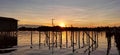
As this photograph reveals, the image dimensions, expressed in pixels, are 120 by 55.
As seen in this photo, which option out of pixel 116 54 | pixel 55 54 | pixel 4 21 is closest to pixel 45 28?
pixel 4 21

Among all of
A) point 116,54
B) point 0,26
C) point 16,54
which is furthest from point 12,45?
point 116,54

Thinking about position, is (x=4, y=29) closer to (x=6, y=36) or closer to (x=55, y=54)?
(x=6, y=36)

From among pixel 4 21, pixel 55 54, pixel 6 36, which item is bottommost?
pixel 55 54

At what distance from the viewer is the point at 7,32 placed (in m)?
35.4

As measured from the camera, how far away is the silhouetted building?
1340 inches

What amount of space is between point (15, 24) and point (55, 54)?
1241 centimetres

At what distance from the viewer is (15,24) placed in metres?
37.7

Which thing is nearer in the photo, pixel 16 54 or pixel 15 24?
pixel 16 54

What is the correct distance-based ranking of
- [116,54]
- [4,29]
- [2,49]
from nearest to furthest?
[116,54]
[2,49]
[4,29]

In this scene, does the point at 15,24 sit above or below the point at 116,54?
above

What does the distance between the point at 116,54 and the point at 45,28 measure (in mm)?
22868

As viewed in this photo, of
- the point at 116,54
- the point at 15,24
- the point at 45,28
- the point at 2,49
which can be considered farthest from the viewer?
the point at 45,28

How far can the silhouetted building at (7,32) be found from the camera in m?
34.0

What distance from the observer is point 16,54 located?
2823cm
